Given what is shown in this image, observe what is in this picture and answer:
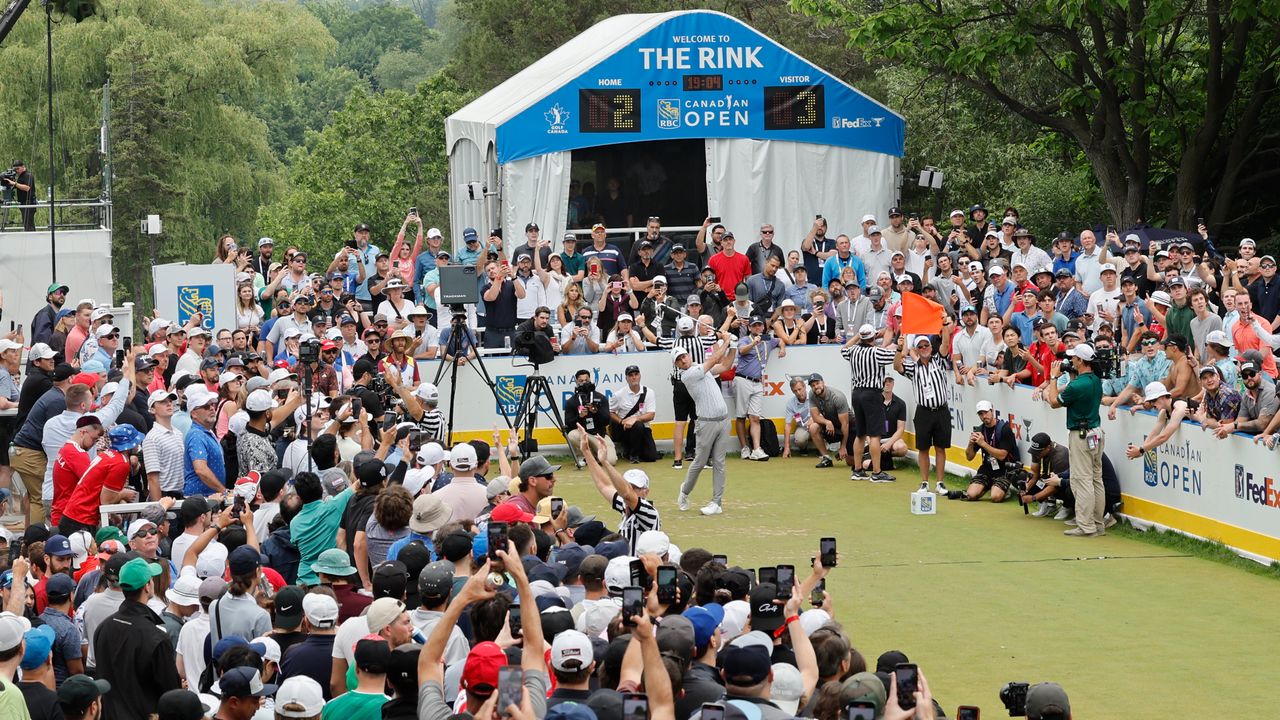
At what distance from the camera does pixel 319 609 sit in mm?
8430

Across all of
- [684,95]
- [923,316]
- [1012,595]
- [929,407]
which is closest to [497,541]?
[1012,595]

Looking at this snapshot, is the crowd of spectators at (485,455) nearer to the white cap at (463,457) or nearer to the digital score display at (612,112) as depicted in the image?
the white cap at (463,457)

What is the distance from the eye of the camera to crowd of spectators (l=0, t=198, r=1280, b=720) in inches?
298

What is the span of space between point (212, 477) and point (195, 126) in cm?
3922

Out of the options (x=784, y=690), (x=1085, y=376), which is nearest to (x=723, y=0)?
(x=1085, y=376)

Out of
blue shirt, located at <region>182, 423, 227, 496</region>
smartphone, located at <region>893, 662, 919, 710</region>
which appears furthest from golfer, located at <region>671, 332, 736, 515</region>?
smartphone, located at <region>893, 662, 919, 710</region>

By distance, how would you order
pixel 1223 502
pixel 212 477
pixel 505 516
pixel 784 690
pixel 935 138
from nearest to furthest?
1. pixel 784 690
2. pixel 505 516
3. pixel 212 477
4. pixel 1223 502
5. pixel 935 138

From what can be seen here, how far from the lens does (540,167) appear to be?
87.9 feet

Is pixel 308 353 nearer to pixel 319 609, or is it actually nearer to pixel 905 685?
pixel 319 609

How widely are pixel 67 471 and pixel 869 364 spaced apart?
35.4ft

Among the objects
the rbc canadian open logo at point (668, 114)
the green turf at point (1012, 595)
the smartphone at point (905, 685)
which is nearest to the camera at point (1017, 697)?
the smartphone at point (905, 685)

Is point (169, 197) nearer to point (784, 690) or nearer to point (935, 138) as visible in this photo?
point (935, 138)

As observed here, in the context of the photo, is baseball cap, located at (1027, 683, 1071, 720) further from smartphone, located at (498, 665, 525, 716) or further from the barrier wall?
the barrier wall

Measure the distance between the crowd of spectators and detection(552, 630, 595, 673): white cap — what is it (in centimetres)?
1
